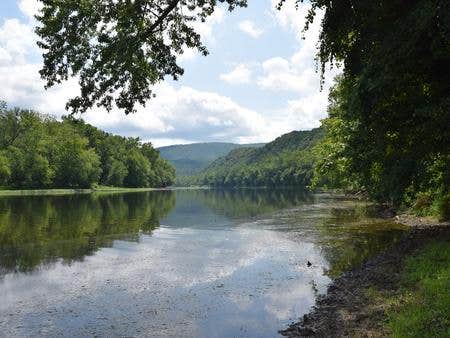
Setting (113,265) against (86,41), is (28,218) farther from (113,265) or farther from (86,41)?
(86,41)

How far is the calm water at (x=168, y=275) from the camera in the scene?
50.6 feet

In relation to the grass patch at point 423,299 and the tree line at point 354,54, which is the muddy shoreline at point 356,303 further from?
the tree line at point 354,54

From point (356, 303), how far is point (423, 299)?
260 centimetres

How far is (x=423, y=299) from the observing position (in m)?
13.4

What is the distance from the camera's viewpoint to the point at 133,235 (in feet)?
122

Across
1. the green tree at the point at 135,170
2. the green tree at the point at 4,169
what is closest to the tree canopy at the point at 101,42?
the green tree at the point at 4,169

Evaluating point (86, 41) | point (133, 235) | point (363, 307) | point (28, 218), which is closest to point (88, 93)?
point (86, 41)

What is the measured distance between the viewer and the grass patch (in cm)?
1106

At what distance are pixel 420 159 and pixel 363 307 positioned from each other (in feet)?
30.1

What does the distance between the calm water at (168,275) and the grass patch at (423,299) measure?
3695mm

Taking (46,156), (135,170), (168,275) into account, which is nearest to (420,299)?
(168,275)

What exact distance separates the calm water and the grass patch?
370cm

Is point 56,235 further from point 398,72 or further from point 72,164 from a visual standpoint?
point 72,164

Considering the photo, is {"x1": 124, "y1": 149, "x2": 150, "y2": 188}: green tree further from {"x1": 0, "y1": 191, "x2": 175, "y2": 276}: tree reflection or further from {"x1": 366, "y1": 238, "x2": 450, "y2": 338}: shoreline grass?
{"x1": 366, "y1": 238, "x2": 450, "y2": 338}: shoreline grass
